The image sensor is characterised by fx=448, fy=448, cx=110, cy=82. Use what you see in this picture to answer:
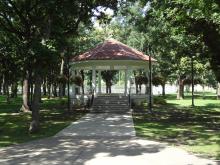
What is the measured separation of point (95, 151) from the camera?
50.0 ft

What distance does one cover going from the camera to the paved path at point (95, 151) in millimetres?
13438

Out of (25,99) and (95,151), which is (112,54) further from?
(95,151)

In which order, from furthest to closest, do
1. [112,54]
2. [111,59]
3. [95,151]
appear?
[112,54]
[111,59]
[95,151]

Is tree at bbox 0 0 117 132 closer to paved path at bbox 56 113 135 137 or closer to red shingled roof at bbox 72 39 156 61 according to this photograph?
paved path at bbox 56 113 135 137

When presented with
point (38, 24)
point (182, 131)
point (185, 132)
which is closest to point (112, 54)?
point (38, 24)

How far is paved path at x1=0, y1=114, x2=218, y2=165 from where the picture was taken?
13438 mm

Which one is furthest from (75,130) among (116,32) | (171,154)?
(116,32)

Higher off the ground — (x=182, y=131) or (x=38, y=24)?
(x=38, y=24)

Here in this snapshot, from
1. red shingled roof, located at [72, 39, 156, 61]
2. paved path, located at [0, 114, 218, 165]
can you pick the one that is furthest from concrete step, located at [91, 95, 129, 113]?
paved path, located at [0, 114, 218, 165]

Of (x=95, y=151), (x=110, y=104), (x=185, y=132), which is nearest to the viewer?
(x=95, y=151)

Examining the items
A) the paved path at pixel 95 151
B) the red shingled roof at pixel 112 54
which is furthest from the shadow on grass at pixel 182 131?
the red shingled roof at pixel 112 54

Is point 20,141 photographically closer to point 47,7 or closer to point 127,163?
point 127,163

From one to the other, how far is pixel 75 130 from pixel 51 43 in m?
4.48

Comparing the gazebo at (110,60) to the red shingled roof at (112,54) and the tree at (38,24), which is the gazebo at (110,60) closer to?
the red shingled roof at (112,54)
